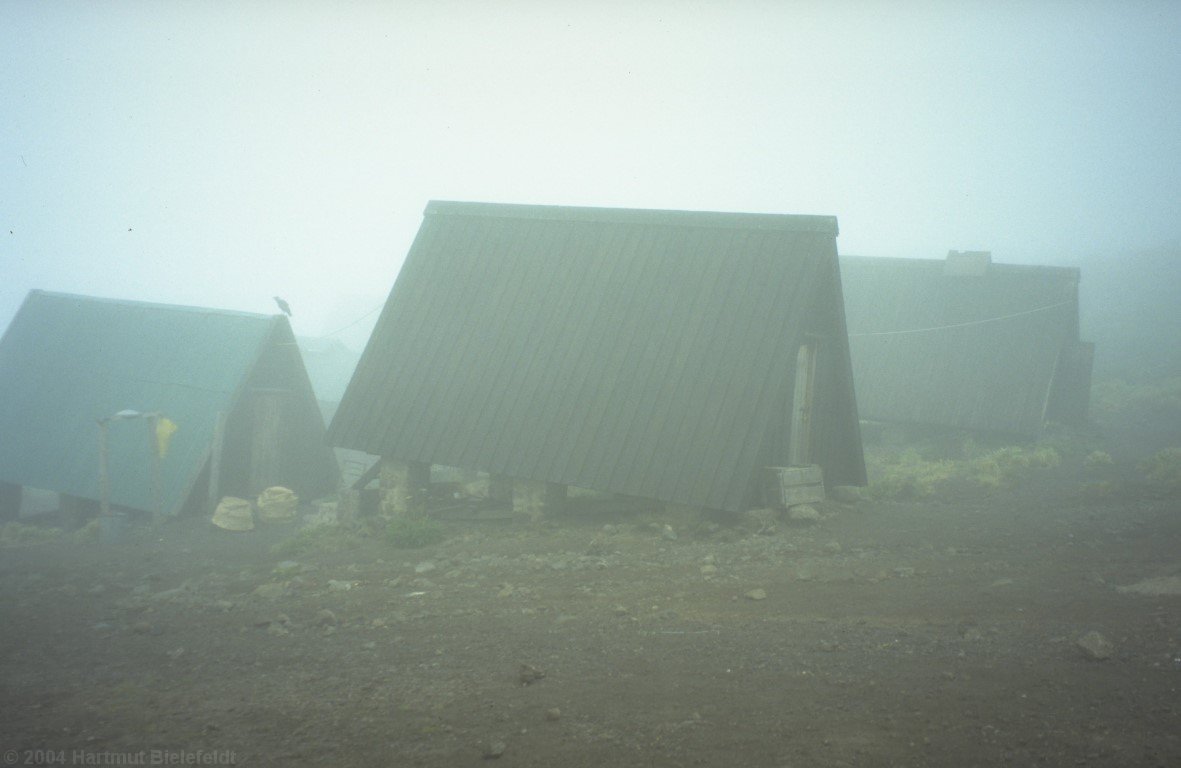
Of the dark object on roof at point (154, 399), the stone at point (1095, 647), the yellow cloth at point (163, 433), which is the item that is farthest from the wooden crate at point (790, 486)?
the yellow cloth at point (163, 433)

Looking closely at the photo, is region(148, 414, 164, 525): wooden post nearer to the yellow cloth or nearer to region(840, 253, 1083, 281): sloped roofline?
the yellow cloth

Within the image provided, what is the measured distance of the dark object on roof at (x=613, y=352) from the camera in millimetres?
12195

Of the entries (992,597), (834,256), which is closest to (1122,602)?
(992,597)

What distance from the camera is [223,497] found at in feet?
56.0

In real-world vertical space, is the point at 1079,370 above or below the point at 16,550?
above

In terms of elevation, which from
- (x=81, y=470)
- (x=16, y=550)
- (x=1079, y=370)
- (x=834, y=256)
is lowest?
(x=16, y=550)

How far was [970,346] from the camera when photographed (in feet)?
85.9

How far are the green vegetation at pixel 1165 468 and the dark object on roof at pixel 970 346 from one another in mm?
5583

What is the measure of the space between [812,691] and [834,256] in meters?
9.05

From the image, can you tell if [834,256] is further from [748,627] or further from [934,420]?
[934,420]

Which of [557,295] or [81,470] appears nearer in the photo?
[557,295]

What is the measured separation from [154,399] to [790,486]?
1400cm

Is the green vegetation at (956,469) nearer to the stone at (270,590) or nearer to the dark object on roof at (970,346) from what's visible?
the dark object on roof at (970,346)

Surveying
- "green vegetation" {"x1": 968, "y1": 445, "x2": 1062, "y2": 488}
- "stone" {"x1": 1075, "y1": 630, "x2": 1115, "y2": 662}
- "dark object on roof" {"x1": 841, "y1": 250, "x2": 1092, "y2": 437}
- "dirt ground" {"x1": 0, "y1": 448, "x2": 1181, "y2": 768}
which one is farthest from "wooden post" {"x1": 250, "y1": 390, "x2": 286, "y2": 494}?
"dark object on roof" {"x1": 841, "y1": 250, "x2": 1092, "y2": 437}
